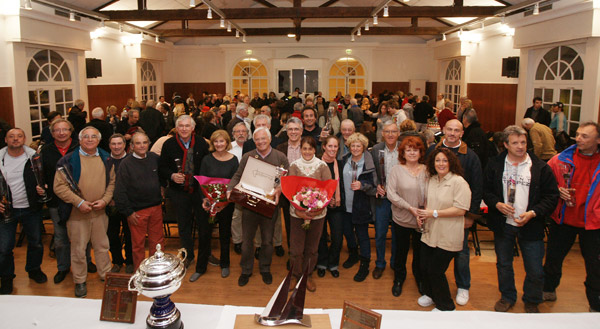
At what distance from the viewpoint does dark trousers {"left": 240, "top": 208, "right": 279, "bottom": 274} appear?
392cm

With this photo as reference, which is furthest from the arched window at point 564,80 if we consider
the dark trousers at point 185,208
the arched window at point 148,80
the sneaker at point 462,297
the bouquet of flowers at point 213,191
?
the arched window at point 148,80

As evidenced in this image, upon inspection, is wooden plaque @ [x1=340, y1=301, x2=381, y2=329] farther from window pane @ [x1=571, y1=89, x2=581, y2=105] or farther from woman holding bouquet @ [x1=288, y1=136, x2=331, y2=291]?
window pane @ [x1=571, y1=89, x2=581, y2=105]

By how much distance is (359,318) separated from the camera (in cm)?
192

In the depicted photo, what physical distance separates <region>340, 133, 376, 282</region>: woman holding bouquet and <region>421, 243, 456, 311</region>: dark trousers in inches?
28.2

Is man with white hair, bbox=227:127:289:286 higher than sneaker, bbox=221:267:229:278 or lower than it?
higher

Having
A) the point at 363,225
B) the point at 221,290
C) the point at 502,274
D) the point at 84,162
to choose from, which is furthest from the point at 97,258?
the point at 502,274

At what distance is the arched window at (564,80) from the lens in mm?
7970

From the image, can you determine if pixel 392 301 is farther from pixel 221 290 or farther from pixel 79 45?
pixel 79 45

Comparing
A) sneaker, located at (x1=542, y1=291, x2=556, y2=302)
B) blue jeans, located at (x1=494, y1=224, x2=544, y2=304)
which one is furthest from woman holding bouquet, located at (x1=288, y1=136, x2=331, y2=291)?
sneaker, located at (x1=542, y1=291, x2=556, y2=302)

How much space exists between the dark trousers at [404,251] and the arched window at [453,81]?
1112 centimetres

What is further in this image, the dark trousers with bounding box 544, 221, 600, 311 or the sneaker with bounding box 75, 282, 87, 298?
the sneaker with bounding box 75, 282, 87, 298

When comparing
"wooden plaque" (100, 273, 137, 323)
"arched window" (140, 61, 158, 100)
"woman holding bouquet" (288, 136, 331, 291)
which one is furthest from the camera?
"arched window" (140, 61, 158, 100)

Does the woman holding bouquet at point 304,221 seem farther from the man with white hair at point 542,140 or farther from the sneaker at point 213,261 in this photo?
the man with white hair at point 542,140

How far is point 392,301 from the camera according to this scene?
3.77 metres
